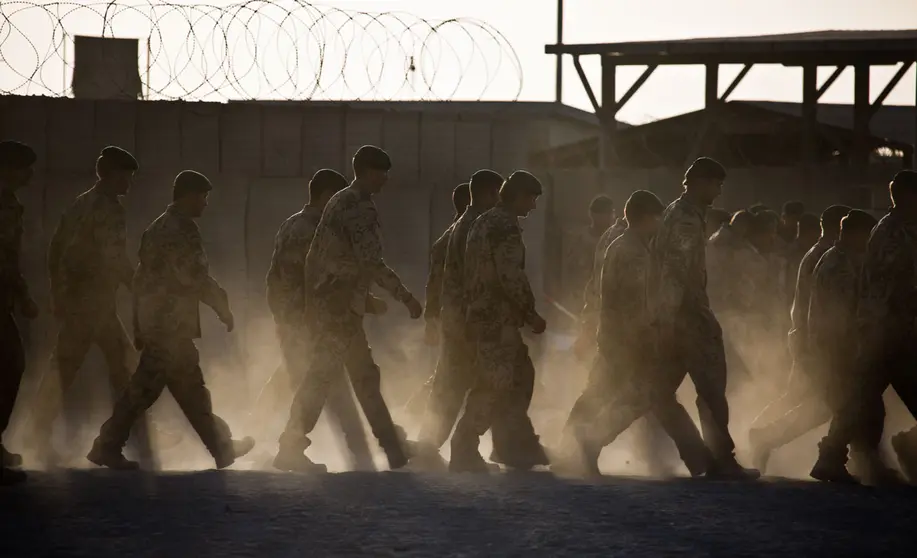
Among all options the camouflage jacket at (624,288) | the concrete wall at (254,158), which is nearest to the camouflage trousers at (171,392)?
the camouflage jacket at (624,288)

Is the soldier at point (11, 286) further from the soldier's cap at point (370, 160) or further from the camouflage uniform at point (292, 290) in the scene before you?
the soldier's cap at point (370, 160)

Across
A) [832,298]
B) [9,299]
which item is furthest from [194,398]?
[832,298]

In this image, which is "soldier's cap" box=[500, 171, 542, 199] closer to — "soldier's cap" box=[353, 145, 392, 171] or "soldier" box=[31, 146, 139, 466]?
"soldier's cap" box=[353, 145, 392, 171]

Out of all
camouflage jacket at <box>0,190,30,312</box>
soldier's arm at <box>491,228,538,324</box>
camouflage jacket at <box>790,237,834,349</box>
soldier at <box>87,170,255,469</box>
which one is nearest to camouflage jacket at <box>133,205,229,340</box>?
soldier at <box>87,170,255,469</box>

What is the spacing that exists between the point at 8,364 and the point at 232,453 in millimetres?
1394

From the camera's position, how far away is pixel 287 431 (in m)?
8.48

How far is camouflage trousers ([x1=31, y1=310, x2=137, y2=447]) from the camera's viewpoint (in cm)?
941

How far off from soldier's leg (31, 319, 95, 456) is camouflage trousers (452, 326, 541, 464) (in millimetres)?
2718

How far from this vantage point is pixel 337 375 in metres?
8.67

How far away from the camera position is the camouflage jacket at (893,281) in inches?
318

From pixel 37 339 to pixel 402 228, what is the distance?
12.3 feet

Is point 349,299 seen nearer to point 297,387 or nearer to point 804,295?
point 297,387

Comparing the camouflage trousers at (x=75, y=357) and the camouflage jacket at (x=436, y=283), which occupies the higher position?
the camouflage jacket at (x=436, y=283)

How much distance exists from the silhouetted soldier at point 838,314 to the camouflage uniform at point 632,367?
84 centimetres
